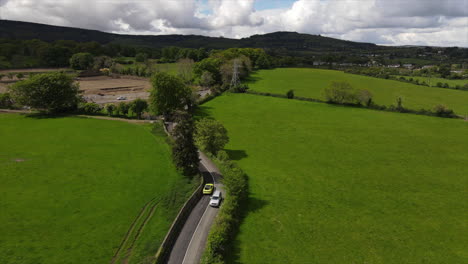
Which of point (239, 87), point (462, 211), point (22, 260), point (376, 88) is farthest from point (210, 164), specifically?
point (376, 88)

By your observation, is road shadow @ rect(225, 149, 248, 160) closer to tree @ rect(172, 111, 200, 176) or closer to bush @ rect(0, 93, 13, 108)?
tree @ rect(172, 111, 200, 176)

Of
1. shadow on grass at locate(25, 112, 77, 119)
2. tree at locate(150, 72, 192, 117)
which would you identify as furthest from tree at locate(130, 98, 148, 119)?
shadow on grass at locate(25, 112, 77, 119)

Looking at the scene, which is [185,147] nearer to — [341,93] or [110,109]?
[110,109]

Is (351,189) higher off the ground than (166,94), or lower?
lower

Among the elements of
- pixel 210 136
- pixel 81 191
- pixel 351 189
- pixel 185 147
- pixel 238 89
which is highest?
pixel 238 89

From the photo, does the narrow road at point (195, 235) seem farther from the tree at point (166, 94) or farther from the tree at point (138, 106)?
the tree at point (138, 106)

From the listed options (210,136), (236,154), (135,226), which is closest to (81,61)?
(210,136)
